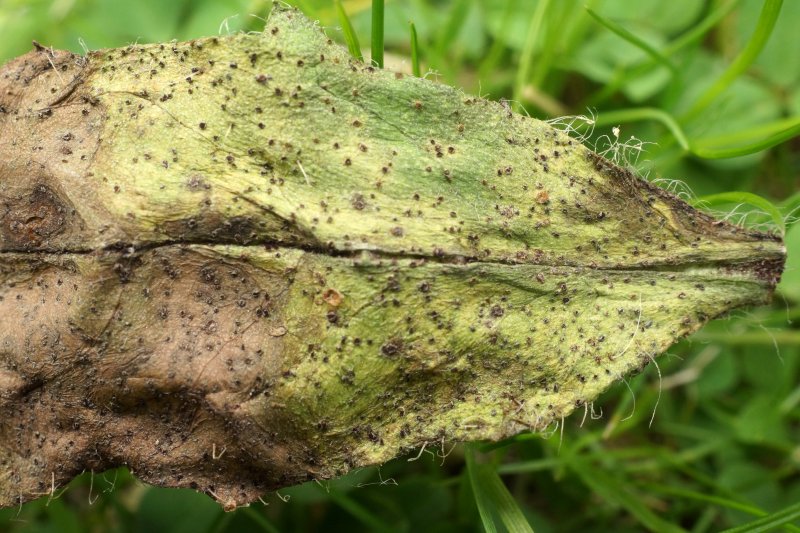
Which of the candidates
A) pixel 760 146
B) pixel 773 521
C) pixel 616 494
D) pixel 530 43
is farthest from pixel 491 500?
pixel 530 43

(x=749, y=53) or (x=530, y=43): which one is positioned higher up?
(x=530, y=43)

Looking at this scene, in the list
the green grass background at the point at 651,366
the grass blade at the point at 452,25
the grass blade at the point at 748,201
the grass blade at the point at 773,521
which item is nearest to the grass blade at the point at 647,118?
the green grass background at the point at 651,366

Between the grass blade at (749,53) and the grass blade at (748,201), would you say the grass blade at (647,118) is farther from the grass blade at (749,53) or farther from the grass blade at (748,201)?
the grass blade at (748,201)

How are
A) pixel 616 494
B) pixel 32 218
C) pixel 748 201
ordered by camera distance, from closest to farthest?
pixel 32 218 → pixel 748 201 → pixel 616 494

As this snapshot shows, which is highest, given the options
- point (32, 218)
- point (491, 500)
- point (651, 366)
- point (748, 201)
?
point (748, 201)

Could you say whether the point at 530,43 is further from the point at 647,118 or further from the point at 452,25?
the point at 647,118

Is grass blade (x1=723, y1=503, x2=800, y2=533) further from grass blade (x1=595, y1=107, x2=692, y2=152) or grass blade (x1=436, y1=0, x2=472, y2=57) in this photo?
grass blade (x1=436, y1=0, x2=472, y2=57)

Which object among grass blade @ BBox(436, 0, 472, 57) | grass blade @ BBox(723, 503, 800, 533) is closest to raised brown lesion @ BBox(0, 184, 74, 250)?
grass blade @ BBox(436, 0, 472, 57)
